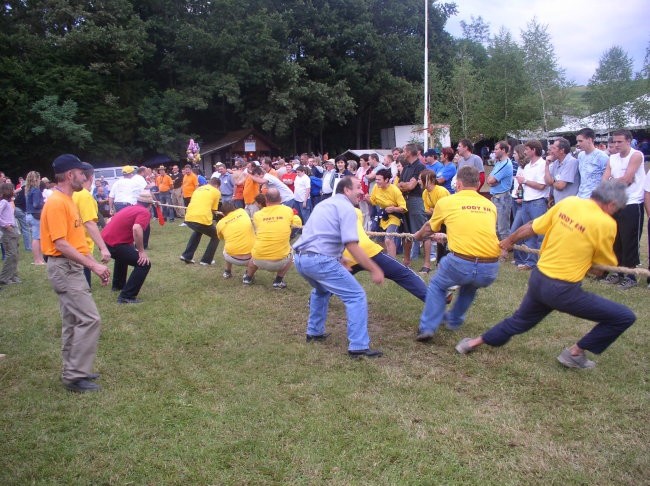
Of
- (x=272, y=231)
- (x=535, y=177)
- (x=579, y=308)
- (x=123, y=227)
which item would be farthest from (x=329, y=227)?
(x=535, y=177)

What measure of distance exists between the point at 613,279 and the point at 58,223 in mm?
7341

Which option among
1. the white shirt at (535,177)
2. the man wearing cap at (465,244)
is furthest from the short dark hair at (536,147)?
the man wearing cap at (465,244)

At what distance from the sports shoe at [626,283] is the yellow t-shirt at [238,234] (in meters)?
5.53

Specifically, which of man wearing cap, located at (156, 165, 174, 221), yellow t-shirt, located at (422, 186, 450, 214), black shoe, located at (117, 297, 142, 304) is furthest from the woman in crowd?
yellow t-shirt, located at (422, 186, 450, 214)

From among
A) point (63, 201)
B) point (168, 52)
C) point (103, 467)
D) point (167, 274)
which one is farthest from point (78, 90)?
point (103, 467)

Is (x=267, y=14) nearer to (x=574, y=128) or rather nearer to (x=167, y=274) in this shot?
(x=574, y=128)

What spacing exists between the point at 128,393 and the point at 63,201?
1816mm

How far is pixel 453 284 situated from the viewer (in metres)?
5.43

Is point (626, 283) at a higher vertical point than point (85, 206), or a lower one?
lower

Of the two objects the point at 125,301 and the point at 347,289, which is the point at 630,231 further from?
the point at 125,301

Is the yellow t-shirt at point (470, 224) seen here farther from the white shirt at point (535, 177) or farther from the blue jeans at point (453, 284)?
the white shirt at point (535, 177)

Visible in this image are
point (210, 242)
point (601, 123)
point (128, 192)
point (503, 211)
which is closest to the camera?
point (503, 211)

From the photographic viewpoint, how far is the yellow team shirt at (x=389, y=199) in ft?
29.1

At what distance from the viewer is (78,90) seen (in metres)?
30.4
